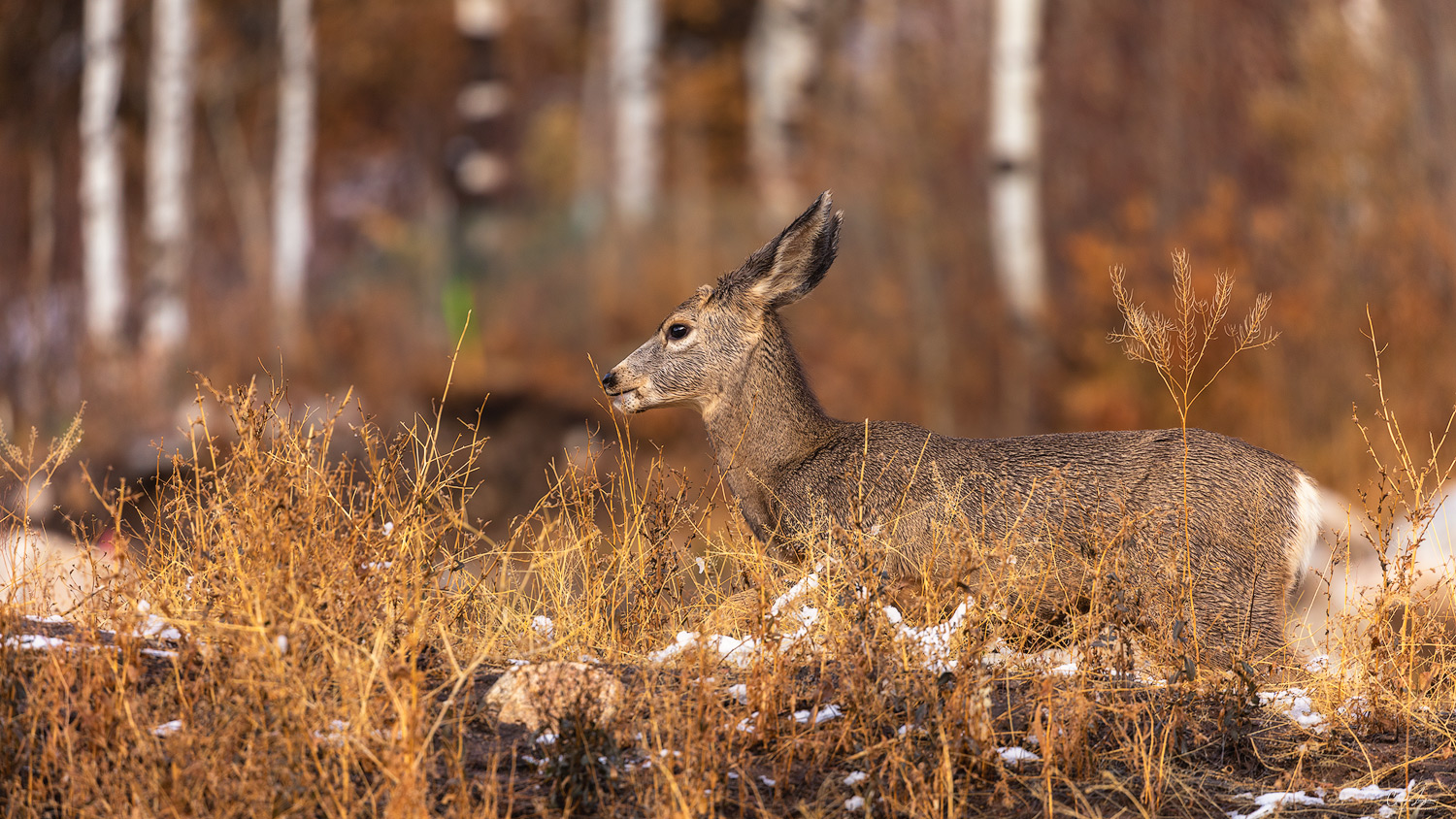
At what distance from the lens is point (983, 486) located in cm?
592

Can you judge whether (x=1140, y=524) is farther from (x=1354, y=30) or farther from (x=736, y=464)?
(x=1354, y=30)

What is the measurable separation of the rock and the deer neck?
206 cm

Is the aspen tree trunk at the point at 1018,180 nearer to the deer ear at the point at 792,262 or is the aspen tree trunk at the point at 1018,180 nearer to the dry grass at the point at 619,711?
the deer ear at the point at 792,262

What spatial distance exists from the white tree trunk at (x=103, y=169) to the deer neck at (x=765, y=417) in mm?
13215

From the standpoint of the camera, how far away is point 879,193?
746 inches

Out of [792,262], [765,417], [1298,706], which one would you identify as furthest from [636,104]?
[1298,706]

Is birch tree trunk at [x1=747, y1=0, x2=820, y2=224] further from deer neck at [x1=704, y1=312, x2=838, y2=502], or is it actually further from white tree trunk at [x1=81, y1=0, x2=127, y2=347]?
deer neck at [x1=704, y1=312, x2=838, y2=502]

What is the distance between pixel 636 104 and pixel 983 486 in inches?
742

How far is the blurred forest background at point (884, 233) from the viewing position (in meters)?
13.9

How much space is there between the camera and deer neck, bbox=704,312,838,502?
6.41 metres

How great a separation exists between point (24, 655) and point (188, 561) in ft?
2.67

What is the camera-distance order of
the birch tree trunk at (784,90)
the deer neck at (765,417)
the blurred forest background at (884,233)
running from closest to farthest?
the deer neck at (765,417), the blurred forest background at (884,233), the birch tree trunk at (784,90)

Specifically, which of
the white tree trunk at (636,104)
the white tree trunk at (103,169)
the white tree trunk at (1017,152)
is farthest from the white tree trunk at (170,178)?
the white tree trunk at (1017,152)

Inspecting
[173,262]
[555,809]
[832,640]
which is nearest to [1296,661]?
[832,640]
